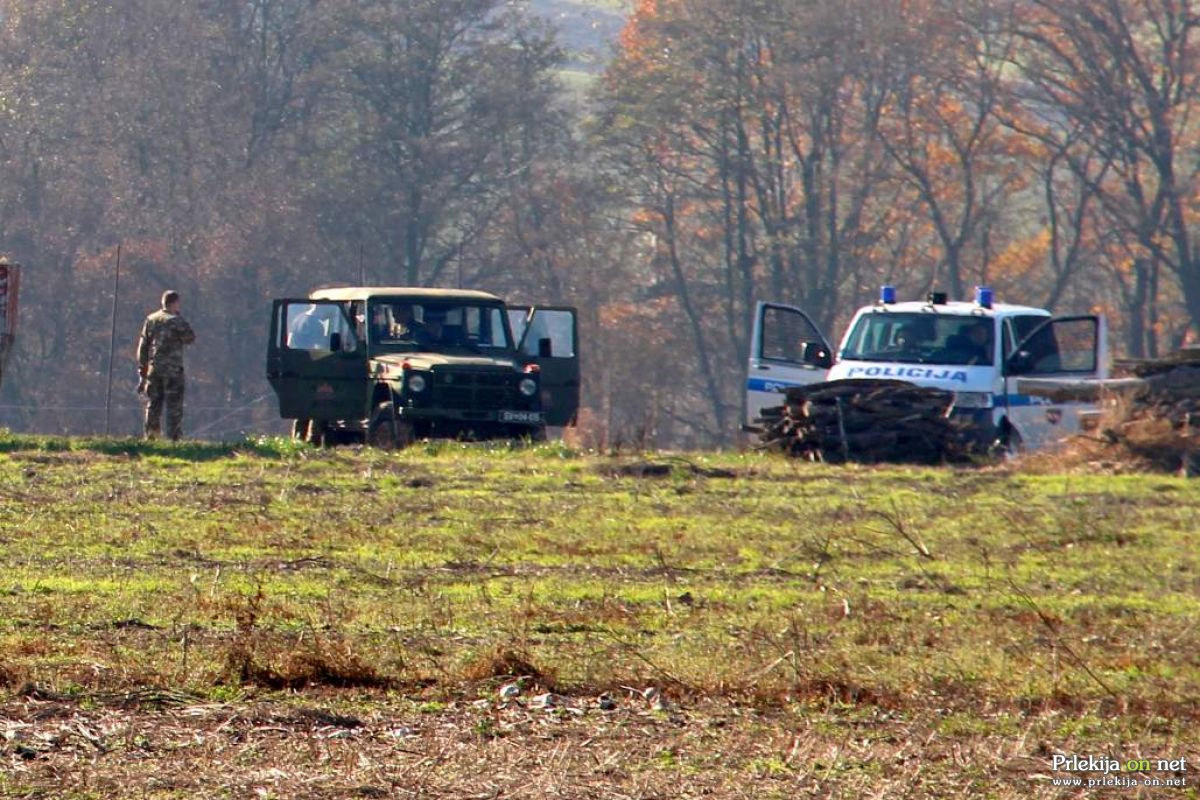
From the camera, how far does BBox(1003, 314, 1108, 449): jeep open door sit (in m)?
21.8

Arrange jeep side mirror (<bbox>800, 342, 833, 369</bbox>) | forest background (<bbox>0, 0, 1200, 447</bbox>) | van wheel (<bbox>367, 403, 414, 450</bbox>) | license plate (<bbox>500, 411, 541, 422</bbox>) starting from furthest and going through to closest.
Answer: forest background (<bbox>0, 0, 1200, 447</bbox>) → jeep side mirror (<bbox>800, 342, 833, 369</bbox>) → license plate (<bbox>500, 411, 541, 422</bbox>) → van wheel (<bbox>367, 403, 414, 450</bbox>)

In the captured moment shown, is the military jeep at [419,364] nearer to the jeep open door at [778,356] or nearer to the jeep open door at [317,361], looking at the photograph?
the jeep open door at [317,361]

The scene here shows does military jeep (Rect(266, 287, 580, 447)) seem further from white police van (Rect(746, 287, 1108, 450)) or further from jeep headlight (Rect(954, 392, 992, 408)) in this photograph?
jeep headlight (Rect(954, 392, 992, 408))

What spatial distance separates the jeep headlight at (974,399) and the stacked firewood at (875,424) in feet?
2.63

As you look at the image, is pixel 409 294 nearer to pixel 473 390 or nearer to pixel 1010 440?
pixel 473 390

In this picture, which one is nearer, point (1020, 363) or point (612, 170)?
point (1020, 363)

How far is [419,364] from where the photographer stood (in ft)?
72.8

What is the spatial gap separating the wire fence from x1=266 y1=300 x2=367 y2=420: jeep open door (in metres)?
22.6

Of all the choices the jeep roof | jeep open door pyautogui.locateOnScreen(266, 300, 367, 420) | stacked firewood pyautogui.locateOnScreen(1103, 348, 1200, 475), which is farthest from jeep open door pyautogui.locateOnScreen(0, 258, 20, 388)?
stacked firewood pyautogui.locateOnScreen(1103, 348, 1200, 475)

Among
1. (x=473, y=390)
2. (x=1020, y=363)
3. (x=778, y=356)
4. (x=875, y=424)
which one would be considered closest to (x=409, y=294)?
(x=473, y=390)

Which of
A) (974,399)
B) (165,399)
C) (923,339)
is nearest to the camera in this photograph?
(165,399)

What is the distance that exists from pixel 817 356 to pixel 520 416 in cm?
343

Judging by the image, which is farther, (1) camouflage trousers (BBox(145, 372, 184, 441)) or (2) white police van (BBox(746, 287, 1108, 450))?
(2) white police van (BBox(746, 287, 1108, 450))

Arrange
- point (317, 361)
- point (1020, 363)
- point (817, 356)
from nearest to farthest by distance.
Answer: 1. point (1020, 363)
2. point (817, 356)
3. point (317, 361)
